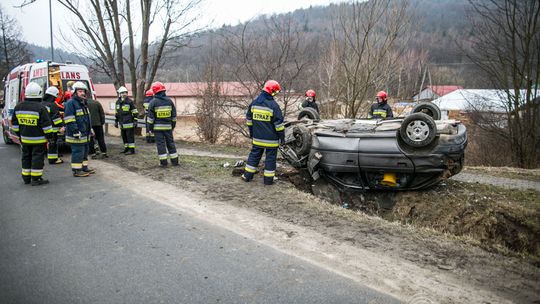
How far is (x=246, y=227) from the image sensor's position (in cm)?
438

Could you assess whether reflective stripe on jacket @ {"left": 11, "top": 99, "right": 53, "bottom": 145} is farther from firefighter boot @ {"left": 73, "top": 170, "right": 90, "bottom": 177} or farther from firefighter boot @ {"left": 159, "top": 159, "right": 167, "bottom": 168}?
firefighter boot @ {"left": 159, "top": 159, "right": 167, "bottom": 168}

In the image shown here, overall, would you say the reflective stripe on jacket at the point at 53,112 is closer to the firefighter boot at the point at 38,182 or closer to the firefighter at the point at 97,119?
the firefighter boot at the point at 38,182

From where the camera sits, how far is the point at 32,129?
6309mm

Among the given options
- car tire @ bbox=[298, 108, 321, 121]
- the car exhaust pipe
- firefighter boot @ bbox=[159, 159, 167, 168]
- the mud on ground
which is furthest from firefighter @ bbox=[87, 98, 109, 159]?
the car exhaust pipe

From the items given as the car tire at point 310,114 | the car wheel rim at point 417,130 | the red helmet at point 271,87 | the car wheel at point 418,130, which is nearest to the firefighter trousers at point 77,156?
the red helmet at point 271,87

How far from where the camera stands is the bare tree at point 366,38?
10.0 metres

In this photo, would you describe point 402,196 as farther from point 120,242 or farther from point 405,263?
point 120,242

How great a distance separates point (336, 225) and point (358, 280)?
1.33m

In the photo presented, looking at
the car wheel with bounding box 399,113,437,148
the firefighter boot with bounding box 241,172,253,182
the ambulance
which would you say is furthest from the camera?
the ambulance

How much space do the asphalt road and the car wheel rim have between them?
2.97m

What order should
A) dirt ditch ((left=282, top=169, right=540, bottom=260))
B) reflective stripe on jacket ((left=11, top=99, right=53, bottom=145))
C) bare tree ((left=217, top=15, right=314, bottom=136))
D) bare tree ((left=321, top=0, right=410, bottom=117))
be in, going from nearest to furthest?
dirt ditch ((left=282, top=169, right=540, bottom=260)) → reflective stripe on jacket ((left=11, top=99, right=53, bottom=145)) → bare tree ((left=321, top=0, right=410, bottom=117)) → bare tree ((left=217, top=15, right=314, bottom=136))

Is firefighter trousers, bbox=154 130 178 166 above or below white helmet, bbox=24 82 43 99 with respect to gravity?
below

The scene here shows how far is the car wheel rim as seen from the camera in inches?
211

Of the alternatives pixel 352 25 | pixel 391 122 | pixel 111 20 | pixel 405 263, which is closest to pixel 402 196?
pixel 391 122
